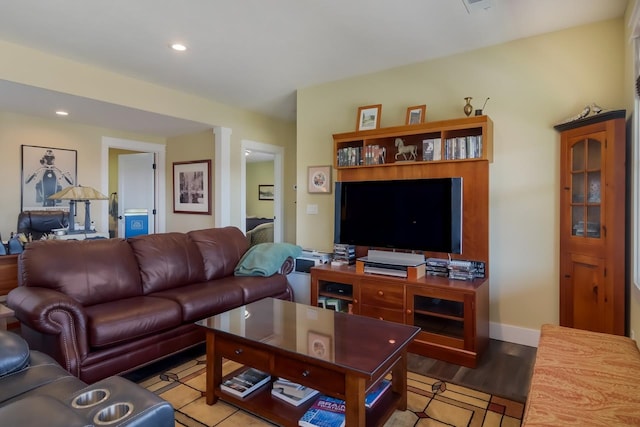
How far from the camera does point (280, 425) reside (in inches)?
74.2

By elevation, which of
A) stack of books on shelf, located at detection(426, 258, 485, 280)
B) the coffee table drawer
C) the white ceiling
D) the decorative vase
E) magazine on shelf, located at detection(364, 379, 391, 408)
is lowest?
magazine on shelf, located at detection(364, 379, 391, 408)

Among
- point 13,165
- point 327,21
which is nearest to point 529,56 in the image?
point 327,21

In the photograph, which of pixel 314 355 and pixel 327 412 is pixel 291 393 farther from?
pixel 314 355

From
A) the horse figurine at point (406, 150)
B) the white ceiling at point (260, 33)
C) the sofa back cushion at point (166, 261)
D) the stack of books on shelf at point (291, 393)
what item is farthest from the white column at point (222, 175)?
the stack of books on shelf at point (291, 393)

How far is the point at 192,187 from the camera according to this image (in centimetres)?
559

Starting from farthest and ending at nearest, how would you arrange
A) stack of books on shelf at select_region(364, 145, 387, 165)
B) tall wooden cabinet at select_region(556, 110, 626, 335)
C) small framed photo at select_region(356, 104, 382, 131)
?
small framed photo at select_region(356, 104, 382, 131)
stack of books on shelf at select_region(364, 145, 387, 165)
tall wooden cabinet at select_region(556, 110, 626, 335)

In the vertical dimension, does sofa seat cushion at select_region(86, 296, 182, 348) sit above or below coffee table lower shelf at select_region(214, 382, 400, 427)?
above

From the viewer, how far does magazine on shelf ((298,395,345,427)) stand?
175 cm

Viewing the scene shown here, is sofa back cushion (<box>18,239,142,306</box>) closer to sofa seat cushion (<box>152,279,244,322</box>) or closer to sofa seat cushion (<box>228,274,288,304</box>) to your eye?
sofa seat cushion (<box>152,279,244,322</box>)

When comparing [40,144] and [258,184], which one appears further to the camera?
[258,184]

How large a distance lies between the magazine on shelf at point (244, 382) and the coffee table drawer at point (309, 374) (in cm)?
32

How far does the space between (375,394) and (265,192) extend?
27.8ft

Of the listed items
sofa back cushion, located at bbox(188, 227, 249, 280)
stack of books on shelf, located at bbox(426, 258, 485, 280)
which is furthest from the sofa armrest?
stack of books on shelf, located at bbox(426, 258, 485, 280)

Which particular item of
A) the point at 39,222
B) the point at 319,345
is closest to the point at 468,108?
the point at 319,345
